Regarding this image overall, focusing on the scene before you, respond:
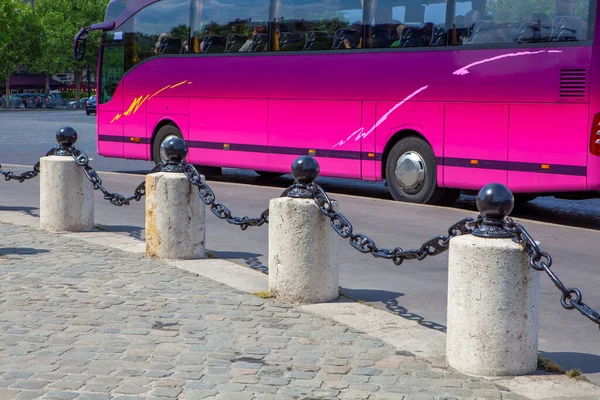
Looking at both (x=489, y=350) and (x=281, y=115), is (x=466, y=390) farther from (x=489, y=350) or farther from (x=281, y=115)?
(x=281, y=115)

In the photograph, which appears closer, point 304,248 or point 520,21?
point 304,248

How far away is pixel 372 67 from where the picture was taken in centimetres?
1466

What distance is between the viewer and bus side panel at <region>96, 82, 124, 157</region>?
19484 millimetres

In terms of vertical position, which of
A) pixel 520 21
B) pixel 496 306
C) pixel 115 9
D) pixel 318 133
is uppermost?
pixel 115 9

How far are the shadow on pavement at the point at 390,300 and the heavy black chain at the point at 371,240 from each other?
0.47 meters

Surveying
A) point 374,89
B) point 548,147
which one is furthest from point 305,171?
point 374,89

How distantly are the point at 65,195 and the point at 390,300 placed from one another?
4.40m

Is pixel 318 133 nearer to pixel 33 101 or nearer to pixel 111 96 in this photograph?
pixel 111 96

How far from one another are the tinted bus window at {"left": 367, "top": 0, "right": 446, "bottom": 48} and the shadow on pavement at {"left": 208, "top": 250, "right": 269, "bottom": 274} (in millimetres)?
5247

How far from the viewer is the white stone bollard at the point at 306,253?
729 centimetres

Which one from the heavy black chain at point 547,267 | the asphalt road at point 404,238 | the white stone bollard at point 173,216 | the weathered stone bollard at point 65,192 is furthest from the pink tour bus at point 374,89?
the heavy black chain at point 547,267

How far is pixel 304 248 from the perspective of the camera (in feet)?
23.9

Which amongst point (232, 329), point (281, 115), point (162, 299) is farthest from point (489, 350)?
point (281, 115)

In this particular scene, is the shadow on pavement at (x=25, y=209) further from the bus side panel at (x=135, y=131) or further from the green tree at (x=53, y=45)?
the green tree at (x=53, y=45)
